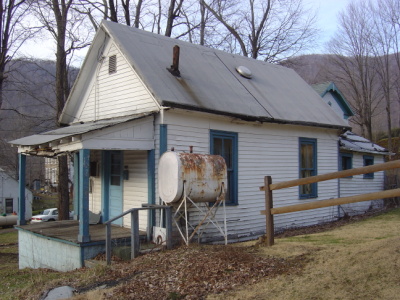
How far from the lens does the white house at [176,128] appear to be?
9914 millimetres

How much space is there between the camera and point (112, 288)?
248 inches

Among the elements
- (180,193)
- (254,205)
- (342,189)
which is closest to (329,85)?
(342,189)

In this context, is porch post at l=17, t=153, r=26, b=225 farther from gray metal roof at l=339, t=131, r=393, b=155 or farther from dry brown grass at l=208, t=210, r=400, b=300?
gray metal roof at l=339, t=131, r=393, b=155

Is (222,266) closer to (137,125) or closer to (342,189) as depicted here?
(137,125)

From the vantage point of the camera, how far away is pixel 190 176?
916 centimetres

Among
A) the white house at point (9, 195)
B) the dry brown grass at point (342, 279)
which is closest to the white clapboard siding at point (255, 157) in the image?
the dry brown grass at point (342, 279)

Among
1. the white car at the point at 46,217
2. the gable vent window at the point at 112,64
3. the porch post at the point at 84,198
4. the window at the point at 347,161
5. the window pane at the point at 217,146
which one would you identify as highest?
the gable vent window at the point at 112,64

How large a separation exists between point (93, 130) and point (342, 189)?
1036 centimetres

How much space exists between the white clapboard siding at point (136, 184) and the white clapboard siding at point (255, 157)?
3.51 ft

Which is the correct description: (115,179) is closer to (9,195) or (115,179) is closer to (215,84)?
(215,84)

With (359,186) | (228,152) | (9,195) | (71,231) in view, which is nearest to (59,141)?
(71,231)

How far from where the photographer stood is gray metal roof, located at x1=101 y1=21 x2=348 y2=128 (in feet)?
34.5

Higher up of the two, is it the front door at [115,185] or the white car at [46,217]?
the front door at [115,185]

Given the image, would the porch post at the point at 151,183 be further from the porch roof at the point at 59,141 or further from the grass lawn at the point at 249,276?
the grass lawn at the point at 249,276
